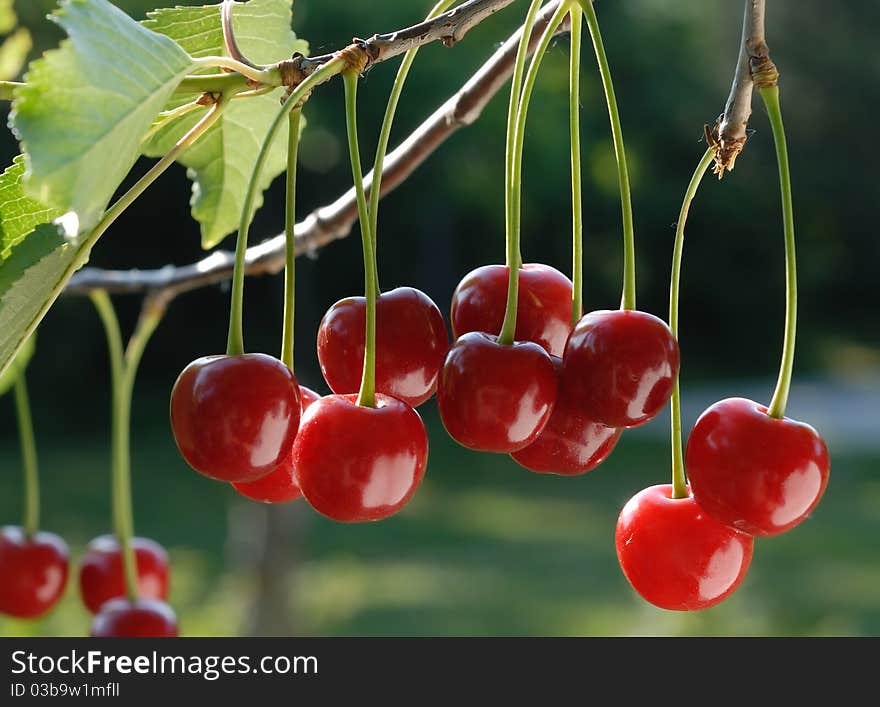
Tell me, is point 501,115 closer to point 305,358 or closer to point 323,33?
point 323,33

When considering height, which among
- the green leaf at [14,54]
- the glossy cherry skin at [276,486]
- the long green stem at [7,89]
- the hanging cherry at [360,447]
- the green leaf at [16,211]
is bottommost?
the hanging cherry at [360,447]

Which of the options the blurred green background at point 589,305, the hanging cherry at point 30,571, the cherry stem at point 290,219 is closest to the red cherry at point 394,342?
the cherry stem at point 290,219

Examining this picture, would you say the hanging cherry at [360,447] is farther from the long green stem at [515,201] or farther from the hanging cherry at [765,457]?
the hanging cherry at [765,457]

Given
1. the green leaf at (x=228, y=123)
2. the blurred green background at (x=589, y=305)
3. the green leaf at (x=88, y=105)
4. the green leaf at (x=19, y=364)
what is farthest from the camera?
the blurred green background at (x=589, y=305)

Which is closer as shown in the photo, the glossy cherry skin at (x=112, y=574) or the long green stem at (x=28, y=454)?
the long green stem at (x=28, y=454)

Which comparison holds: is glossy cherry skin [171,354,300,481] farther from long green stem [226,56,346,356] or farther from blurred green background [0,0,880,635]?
blurred green background [0,0,880,635]

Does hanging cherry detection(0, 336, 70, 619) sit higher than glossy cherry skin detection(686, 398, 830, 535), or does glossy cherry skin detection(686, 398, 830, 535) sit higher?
hanging cherry detection(0, 336, 70, 619)

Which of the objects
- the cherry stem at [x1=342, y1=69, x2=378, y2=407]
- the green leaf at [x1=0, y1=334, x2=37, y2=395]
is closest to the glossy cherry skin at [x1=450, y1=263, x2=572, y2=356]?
the cherry stem at [x1=342, y1=69, x2=378, y2=407]

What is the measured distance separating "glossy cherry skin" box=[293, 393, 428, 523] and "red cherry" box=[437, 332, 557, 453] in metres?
0.03

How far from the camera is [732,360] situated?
13883 millimetres

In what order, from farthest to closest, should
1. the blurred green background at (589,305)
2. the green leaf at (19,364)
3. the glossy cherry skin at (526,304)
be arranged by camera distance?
the blurred green background at (589,305)
the green leaf at (19,364)
the glossy cherry skin at (526,304)

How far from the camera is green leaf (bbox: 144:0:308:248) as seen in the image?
991 millimetres

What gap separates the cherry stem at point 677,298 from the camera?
75 centimetres

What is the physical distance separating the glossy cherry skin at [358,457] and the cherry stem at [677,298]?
0.17 m
